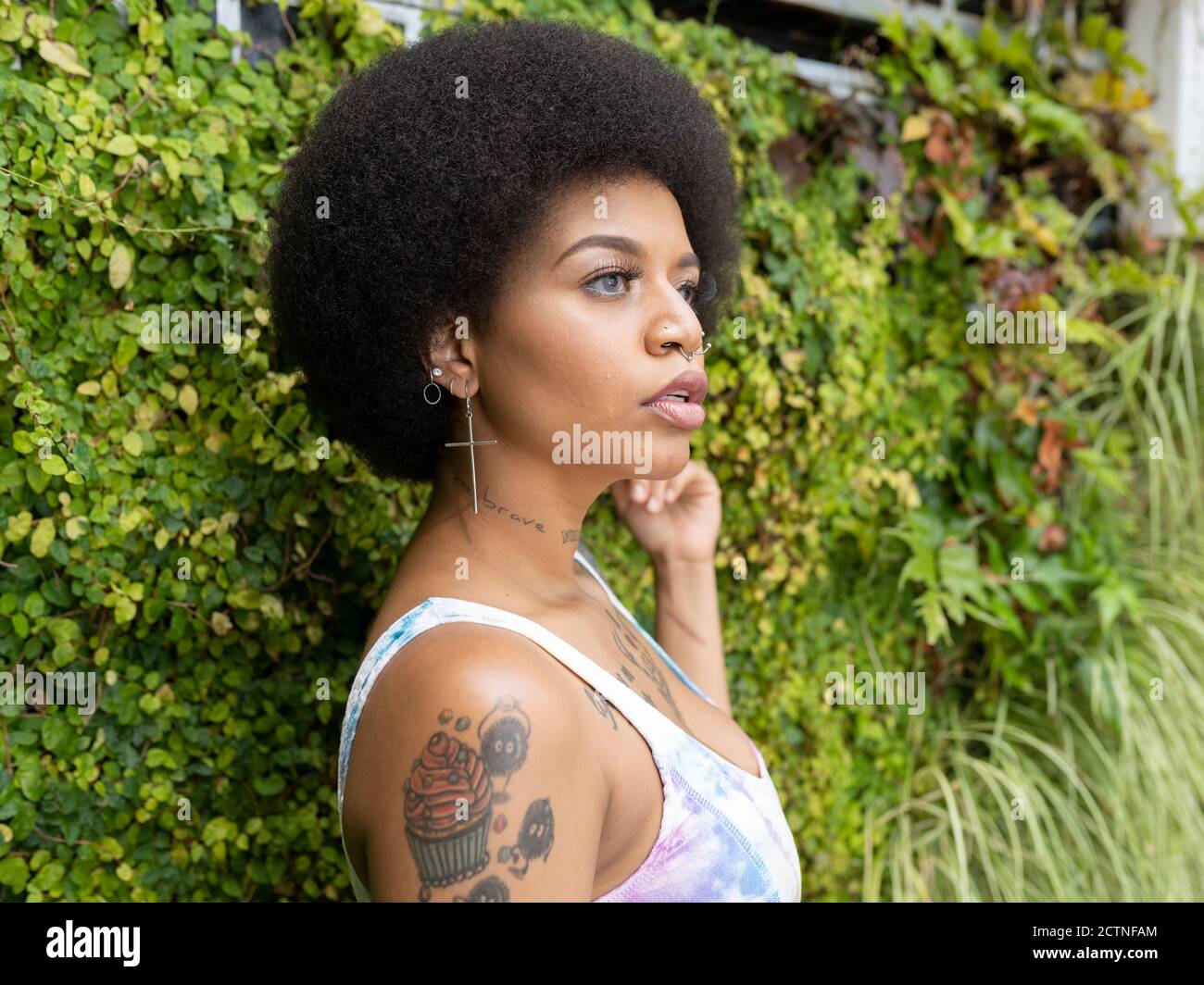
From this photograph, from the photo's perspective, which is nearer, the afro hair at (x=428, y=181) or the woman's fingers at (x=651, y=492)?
the afro hair at (x=428, y=181)

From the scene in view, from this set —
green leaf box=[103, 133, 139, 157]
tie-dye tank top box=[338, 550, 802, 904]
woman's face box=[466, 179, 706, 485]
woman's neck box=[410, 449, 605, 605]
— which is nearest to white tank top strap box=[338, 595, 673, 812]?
tie-dye tank top box=[338, 550, 802, 904]

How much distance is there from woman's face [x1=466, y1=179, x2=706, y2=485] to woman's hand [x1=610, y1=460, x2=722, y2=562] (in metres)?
0.77

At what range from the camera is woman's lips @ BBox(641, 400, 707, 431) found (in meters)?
1.65

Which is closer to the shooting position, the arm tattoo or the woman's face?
the arm tattoo

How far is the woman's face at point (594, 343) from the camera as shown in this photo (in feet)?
5.24

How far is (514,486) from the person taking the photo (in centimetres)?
171

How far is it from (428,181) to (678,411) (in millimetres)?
527

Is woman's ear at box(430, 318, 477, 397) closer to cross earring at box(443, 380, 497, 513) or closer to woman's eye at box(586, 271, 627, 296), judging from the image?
cross earring at box(443, 380, 497, 513)

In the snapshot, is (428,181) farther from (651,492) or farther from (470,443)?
(651,492)

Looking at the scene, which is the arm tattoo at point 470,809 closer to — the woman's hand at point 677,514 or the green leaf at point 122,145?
the woman's hand at point 677,514

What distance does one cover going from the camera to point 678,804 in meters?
1.56

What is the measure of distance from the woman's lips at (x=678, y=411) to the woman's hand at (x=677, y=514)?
734mm

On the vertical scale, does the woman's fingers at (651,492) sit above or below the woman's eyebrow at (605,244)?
below

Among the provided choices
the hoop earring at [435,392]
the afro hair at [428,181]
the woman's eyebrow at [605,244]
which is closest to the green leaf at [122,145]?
the afro hair at [428,181]
